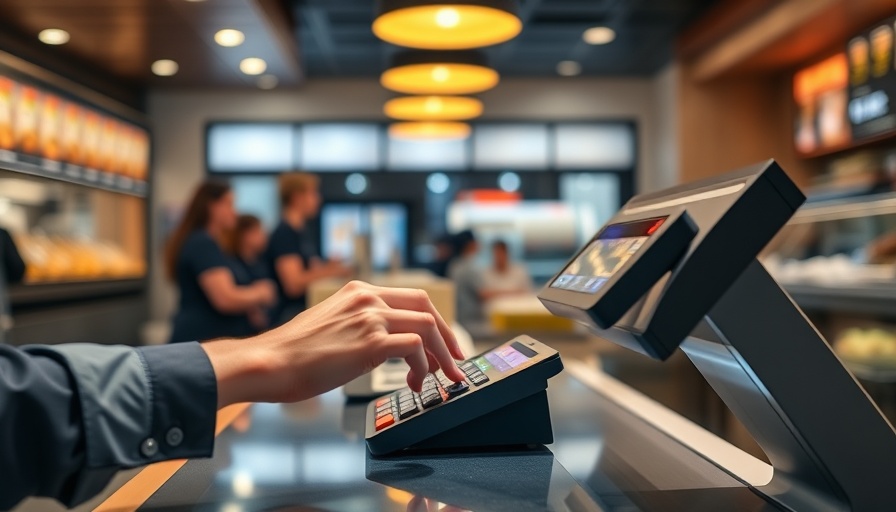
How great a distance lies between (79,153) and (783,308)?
6057mm

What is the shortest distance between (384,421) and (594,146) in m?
8.26

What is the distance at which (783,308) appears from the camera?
69 cm

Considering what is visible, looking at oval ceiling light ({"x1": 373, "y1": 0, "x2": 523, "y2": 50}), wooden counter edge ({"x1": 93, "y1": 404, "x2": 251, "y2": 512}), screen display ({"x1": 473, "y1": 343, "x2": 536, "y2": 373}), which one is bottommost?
wooden counter edge ({"x1": 93, "y1": 404, "x2": 251, "y2": 512})

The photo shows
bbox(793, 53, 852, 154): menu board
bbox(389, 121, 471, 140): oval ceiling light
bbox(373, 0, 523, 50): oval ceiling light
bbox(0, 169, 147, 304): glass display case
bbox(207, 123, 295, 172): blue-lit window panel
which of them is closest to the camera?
bbox(373, 0, 523, 50): oval ceiling light

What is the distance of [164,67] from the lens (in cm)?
720

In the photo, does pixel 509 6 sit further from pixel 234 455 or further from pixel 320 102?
pixel 320 102

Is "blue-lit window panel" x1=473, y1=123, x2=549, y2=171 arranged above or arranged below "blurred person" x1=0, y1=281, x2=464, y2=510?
above

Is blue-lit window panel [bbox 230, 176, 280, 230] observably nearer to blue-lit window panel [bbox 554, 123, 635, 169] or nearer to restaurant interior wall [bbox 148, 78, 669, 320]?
restaurant interior wall [bbox 148, 78, 669, 320]

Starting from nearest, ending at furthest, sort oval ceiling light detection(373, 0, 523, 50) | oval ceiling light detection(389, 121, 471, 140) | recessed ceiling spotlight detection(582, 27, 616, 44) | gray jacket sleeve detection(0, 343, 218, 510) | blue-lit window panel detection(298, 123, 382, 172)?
gray jacket sleeve detection(0, 343, 218, 510) < oval ceiling light detection(373, 0, 523, 50) < recessed ceiling spotlight detection(582, 27, 616, 44) < oval ceiling light detection(389, 121, 471, 140) < blue-lit window panel detection(298, 123, 382, 172)

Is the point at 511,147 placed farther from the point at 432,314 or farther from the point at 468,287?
the point at 432,314

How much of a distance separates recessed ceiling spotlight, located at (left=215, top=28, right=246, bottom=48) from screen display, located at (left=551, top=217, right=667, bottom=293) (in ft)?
17.6

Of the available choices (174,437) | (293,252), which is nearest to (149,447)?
(174,437)

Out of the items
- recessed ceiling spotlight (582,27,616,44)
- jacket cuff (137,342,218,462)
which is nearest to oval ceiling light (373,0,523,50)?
jacket cuff (137,342,218,462)

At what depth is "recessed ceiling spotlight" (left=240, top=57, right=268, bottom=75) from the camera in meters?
6.95
